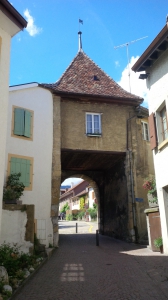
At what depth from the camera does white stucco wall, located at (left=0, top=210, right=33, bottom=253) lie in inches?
344

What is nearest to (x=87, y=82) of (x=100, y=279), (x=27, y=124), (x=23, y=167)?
(x=27, y=124)

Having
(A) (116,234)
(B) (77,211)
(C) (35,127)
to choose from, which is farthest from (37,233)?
(B) (77,211)

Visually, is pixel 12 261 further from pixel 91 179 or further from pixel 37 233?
pixel 91 179

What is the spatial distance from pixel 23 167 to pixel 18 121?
2.13 metres

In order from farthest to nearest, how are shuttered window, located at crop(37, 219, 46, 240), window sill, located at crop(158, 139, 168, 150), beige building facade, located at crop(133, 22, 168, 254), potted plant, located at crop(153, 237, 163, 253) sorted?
shuttered window, located at crop(37, 219, 46, 240), potted plant, located at crop(153, 237, 163, 253), beige building facade, located at crop(133, 22, 168, 254), window sill, located at crop(158, 139, 168, 150)

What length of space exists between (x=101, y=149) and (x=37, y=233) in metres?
5.39

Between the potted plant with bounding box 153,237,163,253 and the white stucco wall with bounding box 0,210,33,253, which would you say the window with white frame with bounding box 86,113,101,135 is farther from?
the white stucco wall with bounding box 0,210,33,253

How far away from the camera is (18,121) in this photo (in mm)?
12867

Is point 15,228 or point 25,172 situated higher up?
point 25,172

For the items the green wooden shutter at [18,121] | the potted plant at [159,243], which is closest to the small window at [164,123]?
the potted plant at [159,243]

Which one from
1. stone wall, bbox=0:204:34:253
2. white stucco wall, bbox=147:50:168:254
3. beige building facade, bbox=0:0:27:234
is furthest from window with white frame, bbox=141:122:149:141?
beige building facade, bbox=0:0:27:234

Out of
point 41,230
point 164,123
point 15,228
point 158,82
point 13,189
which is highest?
point 158,82

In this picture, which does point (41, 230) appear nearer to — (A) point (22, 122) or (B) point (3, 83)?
(A) point (22, 122)

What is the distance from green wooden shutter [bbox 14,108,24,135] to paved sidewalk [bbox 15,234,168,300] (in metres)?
5.74
